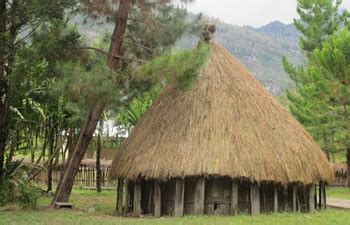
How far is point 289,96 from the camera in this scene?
3017 centimetres

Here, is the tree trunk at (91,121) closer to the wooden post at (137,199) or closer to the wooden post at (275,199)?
the wooden post at (137,199)

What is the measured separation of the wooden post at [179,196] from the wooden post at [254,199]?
1673mm

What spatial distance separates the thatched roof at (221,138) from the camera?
41.7ft

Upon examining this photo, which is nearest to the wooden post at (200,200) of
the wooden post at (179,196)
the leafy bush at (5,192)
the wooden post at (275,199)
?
the wooden post at (179,196)

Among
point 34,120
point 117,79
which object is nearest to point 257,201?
point 117,79

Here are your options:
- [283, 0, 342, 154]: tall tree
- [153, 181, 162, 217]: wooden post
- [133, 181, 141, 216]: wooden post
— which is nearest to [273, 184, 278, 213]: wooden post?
[153, 181, 162, 217]: wooden post

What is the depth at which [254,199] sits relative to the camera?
13.2 m

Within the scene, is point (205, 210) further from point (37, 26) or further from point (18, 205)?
point (37, 26)

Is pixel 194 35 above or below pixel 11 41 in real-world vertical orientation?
above

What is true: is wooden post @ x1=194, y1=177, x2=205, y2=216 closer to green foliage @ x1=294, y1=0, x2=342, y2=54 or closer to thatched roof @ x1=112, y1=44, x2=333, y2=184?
thatched roof @ x1=112, y1=44, x2=333, y2=184

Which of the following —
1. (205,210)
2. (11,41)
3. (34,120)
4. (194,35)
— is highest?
(194,35)

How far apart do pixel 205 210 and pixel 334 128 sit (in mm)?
13439

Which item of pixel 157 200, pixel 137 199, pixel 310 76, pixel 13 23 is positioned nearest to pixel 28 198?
pixel 137 199

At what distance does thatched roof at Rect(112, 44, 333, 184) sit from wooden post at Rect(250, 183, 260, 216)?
2.12 feet
